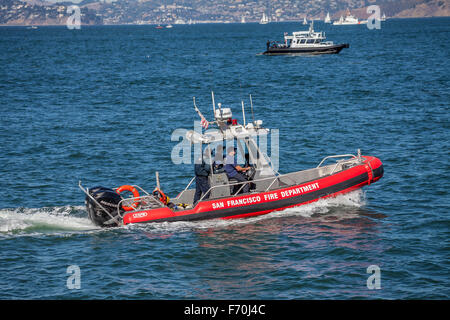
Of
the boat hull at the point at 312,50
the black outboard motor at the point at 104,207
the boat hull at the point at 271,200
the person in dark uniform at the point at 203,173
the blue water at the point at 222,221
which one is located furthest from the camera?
the boat hull at the point at 312,50

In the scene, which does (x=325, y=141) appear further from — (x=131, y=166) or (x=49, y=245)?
(x=49, y=245)

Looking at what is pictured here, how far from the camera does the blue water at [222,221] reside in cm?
1473

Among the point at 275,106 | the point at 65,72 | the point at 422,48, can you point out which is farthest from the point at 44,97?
the point at 422,48

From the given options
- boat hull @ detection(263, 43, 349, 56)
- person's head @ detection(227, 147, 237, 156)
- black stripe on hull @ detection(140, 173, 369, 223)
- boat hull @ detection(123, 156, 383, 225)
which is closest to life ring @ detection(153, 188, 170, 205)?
boat hull @ detection(123, 156, 383, 225)

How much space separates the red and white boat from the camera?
58.6ft

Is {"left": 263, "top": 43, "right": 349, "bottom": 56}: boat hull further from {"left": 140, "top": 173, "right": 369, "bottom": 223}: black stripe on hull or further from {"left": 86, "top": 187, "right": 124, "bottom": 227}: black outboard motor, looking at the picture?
{"left": 86, "top": 187, "right": 124, "bottom": 227}: black outboard motor

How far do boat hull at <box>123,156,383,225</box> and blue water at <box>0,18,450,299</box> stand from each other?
0.27 metres

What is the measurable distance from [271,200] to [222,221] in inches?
66.4

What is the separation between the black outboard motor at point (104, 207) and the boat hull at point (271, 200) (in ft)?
1.30

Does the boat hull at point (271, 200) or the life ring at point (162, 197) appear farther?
the life ring at point (162, 197)

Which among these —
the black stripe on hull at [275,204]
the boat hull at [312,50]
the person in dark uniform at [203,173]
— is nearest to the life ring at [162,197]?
the black stripe on hull at [275,204]

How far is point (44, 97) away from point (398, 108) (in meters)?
28.8

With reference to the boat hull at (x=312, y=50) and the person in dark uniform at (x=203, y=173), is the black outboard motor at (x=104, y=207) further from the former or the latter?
the boat hull at (x=312, y=50)

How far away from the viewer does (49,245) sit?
17062 millimetres
